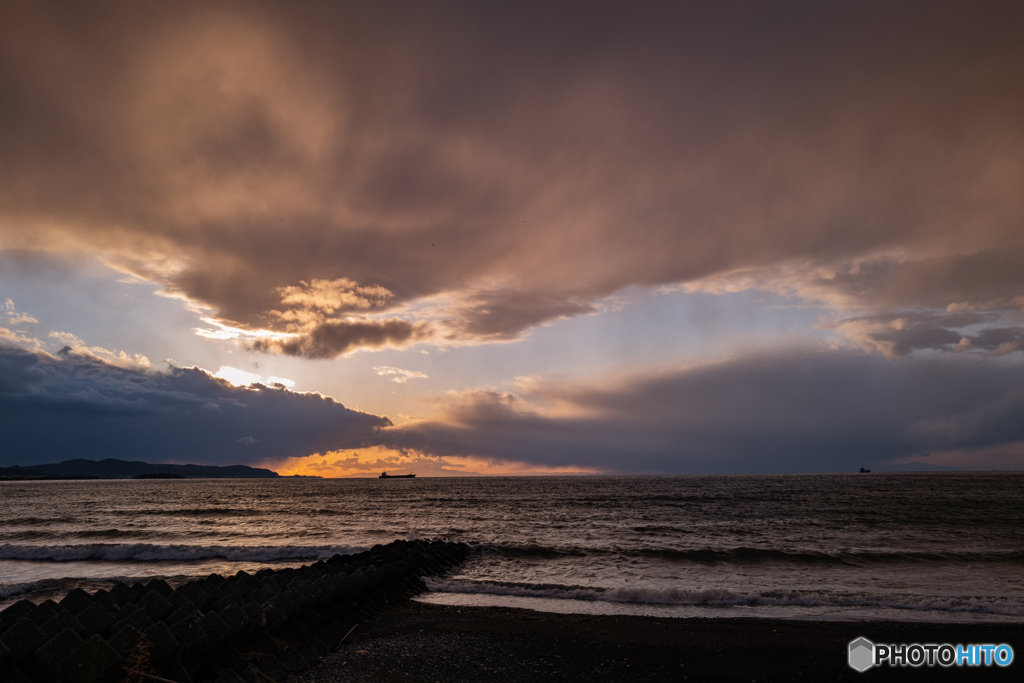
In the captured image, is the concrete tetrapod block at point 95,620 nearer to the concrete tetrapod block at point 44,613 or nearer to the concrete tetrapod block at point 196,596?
the concrete tetrapod block at point 44,613

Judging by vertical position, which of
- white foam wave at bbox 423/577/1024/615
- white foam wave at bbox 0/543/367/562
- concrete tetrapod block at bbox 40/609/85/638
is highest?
concrete tetrapod block at bbox 40/609/85/638

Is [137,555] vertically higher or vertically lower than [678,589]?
lower

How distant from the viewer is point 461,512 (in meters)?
45.8

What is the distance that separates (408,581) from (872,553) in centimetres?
2108

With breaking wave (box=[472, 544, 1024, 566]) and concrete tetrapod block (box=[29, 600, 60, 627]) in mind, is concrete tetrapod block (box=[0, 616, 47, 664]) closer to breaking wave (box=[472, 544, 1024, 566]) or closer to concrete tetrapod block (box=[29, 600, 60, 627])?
Answer: concrete tetrapod block (box=[29, 600, 60, 627])

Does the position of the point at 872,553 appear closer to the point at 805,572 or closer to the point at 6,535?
the point at 805,572

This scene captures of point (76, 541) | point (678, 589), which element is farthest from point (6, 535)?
point (678, 589)

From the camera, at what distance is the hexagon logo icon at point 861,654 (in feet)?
30.3

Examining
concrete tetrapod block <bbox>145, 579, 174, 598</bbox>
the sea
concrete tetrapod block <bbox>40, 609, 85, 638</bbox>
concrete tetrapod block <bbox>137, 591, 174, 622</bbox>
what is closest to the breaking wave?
the sea

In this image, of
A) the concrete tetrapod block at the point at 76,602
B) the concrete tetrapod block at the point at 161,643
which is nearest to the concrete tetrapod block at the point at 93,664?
the concrete tetrapod block at the point at 161,643

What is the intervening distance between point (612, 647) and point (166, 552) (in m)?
23.9

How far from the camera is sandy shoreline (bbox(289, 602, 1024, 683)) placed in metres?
8.49

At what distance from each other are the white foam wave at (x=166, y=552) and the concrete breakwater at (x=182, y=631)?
1328 cm

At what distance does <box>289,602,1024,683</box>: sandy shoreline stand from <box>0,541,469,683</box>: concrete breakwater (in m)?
0.64
